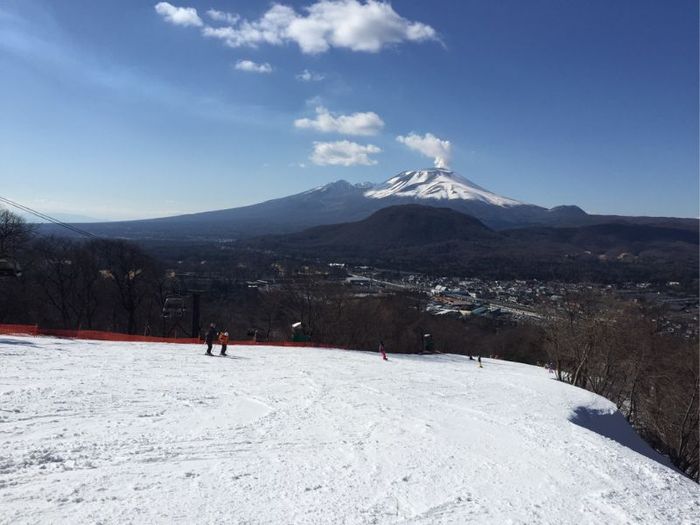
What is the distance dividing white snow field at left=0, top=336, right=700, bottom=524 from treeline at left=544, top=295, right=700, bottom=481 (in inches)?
352

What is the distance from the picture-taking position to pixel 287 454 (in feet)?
29.5

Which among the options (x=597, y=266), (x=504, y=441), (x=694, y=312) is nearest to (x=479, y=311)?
(x=694, y=312)

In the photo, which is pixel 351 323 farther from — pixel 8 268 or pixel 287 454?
pixel 287 454

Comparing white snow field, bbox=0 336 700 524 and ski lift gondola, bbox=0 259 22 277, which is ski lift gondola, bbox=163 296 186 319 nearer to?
ski lift gondola, bbox=0 259 22 277

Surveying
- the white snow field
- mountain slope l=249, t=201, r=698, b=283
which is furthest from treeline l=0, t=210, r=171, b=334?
mountain slope l=249, t=201, r=698, b=283

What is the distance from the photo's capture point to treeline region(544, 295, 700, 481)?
23.1 m

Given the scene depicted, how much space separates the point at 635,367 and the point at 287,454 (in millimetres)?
24478

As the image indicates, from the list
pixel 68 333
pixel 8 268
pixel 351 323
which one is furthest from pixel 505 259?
pixel 8 268

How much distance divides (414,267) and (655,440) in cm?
11882

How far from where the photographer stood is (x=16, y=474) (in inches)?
273

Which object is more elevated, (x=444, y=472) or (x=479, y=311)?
(x=444, y=472)

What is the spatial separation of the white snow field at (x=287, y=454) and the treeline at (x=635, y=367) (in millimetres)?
8939

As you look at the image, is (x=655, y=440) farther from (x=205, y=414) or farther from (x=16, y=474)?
(x=16, y=474)

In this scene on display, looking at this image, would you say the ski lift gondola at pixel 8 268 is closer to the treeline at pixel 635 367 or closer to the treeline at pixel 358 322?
the treeline at pixel 358 322
